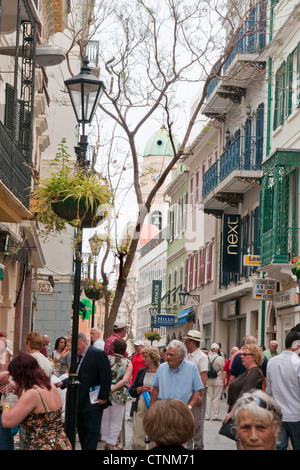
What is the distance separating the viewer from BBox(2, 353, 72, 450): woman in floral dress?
7461 millimetres

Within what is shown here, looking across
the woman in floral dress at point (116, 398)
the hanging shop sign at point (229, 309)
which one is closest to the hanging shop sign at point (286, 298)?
the hanging shop sign at point (229, 309)

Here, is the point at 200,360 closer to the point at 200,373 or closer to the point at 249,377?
the point at 200,373

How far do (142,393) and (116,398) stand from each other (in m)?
0.80

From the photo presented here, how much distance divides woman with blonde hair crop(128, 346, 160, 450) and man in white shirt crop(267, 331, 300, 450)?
2.34 metres

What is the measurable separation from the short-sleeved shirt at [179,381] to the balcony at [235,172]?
19.9 m

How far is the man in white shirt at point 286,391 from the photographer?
1069 centimetres

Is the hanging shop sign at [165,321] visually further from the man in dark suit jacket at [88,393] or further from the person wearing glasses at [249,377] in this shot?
the person wearing glasses at [249,377]

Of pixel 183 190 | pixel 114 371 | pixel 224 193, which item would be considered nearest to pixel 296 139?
pixel 224 193

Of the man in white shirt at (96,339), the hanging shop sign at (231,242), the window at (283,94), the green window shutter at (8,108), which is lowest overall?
the man in white shirt at (96,339)

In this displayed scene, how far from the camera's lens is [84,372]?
11789 mm

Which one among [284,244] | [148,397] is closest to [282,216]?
[284,244]

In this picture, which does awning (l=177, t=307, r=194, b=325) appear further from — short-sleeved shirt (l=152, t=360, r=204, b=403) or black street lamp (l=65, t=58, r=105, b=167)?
short-sleeved shirt (l=152, t=360, r=204, b=403)

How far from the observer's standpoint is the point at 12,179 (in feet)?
49.7

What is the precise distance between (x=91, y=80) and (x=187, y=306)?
36526 millimetres
